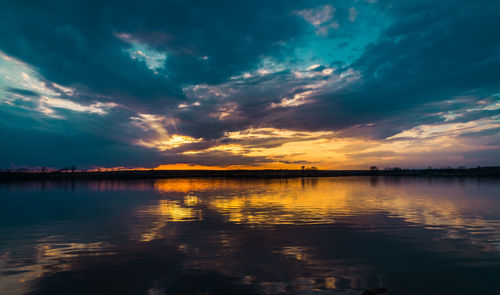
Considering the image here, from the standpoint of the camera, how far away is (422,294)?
10.6 m

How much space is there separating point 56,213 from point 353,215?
3327 cm

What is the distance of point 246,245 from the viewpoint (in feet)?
56.8

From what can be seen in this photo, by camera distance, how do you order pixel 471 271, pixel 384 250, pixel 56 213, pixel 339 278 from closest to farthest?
pixel 339 278, pixel 471 271, pixel 384 250, pixel 56 213

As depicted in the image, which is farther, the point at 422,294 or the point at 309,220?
the point at 309,220

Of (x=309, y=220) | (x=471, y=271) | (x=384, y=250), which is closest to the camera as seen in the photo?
(x=471, y=271)

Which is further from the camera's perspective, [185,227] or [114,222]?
[114,222]

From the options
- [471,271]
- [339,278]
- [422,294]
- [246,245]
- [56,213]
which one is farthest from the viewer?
[56,213]

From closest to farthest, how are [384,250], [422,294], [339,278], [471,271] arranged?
[422,294]
[339,278]
[471,271]
[384,250]

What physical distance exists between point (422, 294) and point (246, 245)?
9.68 m

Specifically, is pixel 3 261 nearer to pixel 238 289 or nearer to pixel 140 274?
pixel 140 274

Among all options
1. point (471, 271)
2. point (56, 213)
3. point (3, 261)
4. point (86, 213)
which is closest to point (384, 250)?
point (471, 271)

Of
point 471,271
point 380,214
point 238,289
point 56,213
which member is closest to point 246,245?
point 238,289

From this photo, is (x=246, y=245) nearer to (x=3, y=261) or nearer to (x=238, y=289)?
(x=238, y=289)

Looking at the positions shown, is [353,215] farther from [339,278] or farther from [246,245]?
[339,278]
